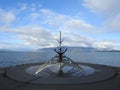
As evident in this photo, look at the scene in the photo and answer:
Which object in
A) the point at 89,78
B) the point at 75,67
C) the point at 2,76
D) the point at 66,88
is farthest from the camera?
the point at 75,67

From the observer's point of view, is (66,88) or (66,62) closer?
(66,88)

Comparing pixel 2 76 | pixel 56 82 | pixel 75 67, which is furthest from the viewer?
Result: pixel 75 67

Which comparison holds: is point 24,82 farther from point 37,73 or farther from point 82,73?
point 82,73

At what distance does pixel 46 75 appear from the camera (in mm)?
21766

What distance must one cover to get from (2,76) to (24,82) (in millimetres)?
4838

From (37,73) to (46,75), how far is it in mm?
1617

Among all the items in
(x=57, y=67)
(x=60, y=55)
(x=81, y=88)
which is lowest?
(x=81, y=88)

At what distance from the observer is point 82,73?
75.5ft

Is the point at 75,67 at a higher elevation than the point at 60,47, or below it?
below

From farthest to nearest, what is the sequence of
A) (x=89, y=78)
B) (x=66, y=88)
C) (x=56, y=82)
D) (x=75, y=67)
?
(x=75, y=67) < (x=89, y=78) < (x=56, y=82) < (x=66, y=88)

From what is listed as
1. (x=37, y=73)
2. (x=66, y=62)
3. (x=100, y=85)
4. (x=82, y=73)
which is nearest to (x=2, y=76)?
(x=37, y=73)

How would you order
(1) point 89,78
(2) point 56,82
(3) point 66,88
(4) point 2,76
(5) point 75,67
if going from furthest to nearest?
(5) point 75,67 < (4) point 2,76 < (1) point 89,78 < (2) point 56,82 < (3) point 66,88

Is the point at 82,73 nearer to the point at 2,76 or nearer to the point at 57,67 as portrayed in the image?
the point at 57,67

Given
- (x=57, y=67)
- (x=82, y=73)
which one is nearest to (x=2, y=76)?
(x=57, y=67)
